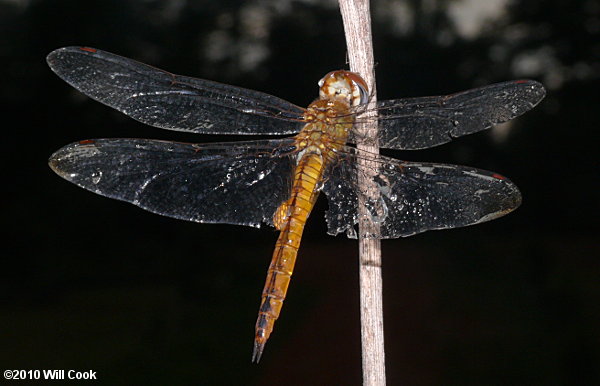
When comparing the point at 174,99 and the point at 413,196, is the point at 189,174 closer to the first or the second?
the point at 174,99

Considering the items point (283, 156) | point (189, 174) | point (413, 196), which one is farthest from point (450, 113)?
point (189, 174)

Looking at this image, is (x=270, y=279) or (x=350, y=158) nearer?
(x=270, y=279)

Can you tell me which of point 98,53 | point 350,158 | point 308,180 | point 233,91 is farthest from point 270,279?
point 98,53

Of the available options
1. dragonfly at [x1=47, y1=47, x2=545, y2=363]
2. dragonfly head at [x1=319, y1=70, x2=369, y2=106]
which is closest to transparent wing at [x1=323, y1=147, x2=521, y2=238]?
dragonfly at [x1=47, y1=47, x2=545, y2=363]

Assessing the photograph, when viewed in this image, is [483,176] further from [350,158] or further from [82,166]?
[82,166]

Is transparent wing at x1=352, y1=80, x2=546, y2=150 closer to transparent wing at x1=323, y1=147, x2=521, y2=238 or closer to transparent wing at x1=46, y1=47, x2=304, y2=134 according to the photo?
transparent wing at x1=323, y1=147, x2=521, y2=238

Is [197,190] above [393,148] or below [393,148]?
below

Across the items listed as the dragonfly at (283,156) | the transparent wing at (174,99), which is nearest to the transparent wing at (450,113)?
the dragonfly at (283,156)

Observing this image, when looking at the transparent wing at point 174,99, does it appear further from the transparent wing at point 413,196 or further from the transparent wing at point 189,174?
the transparent wing at point 413,196
